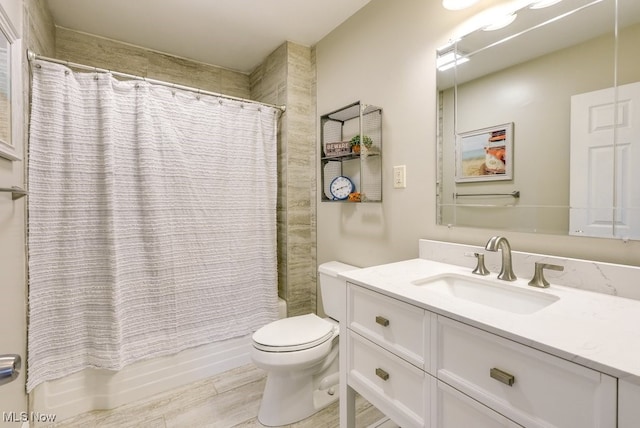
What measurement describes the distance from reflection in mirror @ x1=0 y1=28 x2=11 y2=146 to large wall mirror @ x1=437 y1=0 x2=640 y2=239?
181cm

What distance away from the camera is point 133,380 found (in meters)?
1.71

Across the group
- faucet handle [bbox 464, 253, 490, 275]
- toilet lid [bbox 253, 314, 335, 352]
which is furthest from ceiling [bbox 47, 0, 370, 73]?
toilet lid [bbox 253, 314, 335, 352]

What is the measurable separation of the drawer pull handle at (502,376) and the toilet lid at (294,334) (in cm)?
93

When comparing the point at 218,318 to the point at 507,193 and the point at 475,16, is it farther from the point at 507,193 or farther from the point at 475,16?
the point at 475,16

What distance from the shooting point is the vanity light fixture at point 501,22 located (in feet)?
4.01

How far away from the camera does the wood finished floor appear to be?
1523 mm

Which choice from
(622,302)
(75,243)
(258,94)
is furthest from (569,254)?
(258,94)

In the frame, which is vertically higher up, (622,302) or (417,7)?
(417,7)

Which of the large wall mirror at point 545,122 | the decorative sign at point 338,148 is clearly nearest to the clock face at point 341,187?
the decorative sign at point 338,148

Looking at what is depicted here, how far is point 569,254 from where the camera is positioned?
42.8 inches

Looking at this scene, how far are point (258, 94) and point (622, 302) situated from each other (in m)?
2.65

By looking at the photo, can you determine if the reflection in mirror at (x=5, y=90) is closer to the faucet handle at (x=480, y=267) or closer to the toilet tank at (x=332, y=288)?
the toilet tank at (x=332, y=288)
